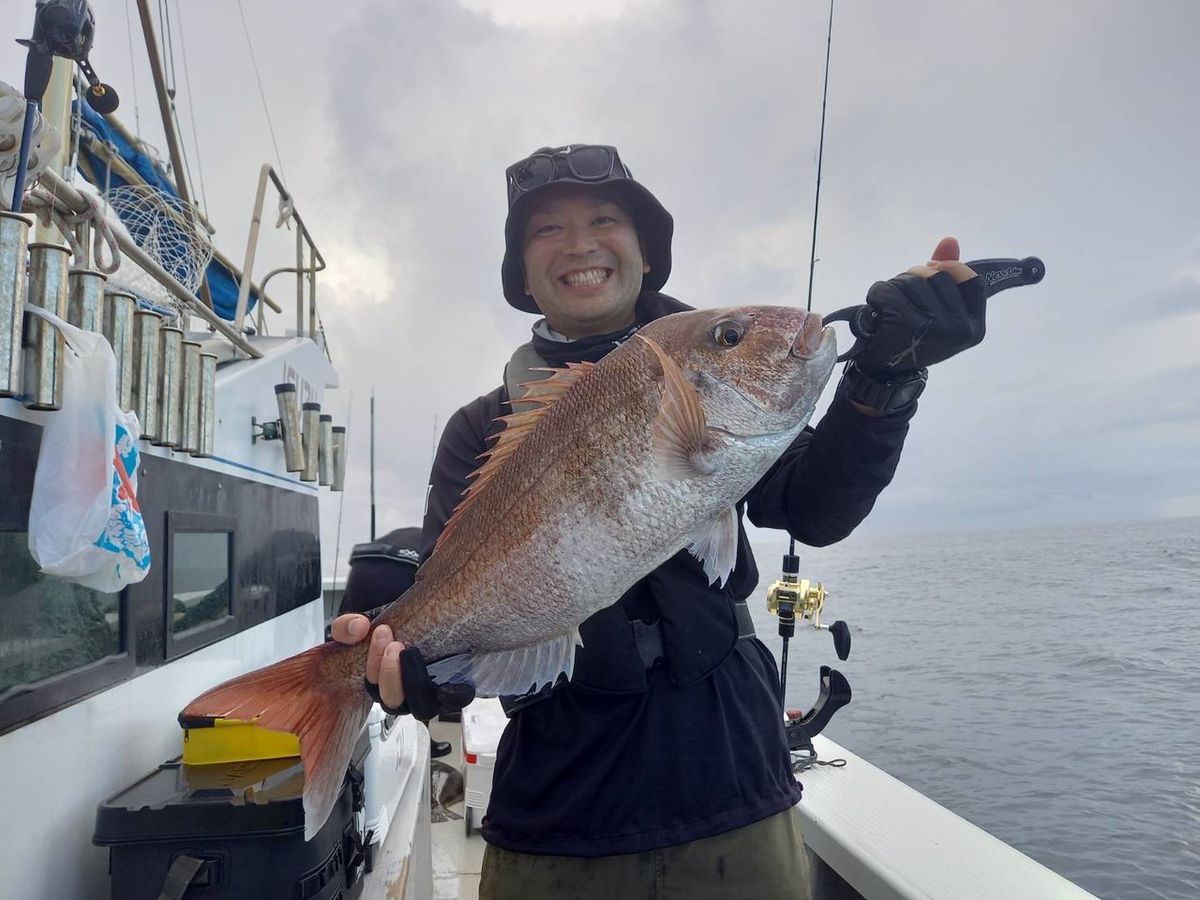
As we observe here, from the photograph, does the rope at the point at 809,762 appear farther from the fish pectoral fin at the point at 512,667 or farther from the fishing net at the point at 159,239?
the fishing net at the point at 159,239

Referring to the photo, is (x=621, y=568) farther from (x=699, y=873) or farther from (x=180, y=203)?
(x=180, y=203)

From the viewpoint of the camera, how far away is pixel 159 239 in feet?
12.5

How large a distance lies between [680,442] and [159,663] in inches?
110

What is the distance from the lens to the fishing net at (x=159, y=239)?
3631 mm

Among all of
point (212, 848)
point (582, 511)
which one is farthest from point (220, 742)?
point (582, 511)

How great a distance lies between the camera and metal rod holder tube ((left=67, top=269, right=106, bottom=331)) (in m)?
2.38

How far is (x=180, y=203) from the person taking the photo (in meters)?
4.01

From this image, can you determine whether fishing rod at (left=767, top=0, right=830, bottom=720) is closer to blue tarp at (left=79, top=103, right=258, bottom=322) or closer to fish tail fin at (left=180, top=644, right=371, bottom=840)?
fish tail fin at (left=180, top=644, right=371, bottom=840)

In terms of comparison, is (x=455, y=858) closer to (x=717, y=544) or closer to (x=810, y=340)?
(x=717, y=544)

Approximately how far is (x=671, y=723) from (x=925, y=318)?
118 centimetres

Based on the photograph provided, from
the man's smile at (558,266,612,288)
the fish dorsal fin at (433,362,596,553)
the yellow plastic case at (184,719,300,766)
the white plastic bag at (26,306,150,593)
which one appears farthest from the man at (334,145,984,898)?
the yellow plastic case at (184,719,300,766)

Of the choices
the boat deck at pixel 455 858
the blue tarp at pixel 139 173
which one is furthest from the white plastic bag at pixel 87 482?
the boat deck at pixel 455 858

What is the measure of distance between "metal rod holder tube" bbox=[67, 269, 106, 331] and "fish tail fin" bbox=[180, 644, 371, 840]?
146cm

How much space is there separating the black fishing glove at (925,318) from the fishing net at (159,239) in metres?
3.47
